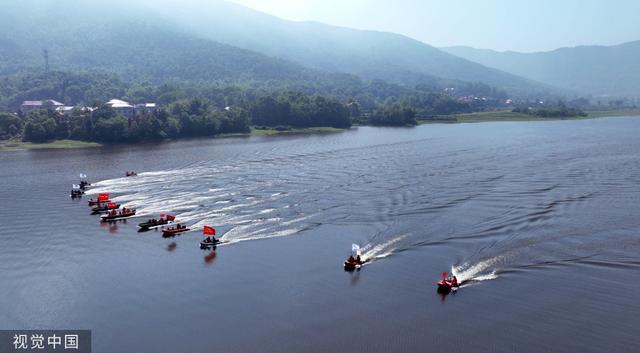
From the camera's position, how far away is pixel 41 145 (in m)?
120

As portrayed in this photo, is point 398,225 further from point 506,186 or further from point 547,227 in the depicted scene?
point 506,186

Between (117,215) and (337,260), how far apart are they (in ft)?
90.0

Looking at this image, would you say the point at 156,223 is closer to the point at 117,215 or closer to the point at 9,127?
the point at 117,215

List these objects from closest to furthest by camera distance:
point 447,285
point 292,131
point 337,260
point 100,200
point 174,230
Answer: point 447,285 < point 337,260 < point 174,230 < point 100,200 < point 292,131

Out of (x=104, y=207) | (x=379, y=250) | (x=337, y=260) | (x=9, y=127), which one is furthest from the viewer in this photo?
(x=9, y=127)

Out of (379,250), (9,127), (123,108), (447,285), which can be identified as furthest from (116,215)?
→ (123,108)

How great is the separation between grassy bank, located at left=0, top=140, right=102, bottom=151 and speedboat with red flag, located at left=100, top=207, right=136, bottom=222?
232 ft

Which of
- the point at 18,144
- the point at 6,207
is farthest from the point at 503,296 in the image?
the point at 18,144

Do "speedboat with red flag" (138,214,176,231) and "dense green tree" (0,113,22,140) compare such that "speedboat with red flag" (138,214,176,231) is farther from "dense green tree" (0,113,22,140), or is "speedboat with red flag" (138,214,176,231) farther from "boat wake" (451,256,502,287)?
"dense green tree" (0,113,22,140)

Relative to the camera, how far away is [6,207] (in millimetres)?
63656

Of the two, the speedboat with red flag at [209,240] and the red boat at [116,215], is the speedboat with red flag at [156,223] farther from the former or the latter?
the speedboat with red flag at [209,240]

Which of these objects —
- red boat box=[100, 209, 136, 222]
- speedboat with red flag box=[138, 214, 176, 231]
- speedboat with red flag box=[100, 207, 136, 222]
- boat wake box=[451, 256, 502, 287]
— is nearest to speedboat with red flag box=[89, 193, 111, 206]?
speedboat with red flag box=[100, 207, 136, 222]

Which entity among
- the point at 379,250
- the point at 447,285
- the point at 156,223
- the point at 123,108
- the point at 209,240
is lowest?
the point at 447,285

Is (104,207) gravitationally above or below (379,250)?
above
